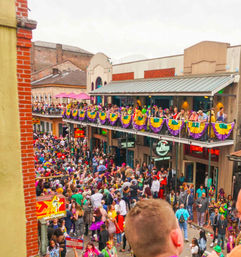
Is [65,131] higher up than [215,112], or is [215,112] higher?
[215,112]

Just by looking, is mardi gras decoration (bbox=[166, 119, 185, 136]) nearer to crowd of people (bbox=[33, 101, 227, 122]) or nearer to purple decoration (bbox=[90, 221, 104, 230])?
crowd of people (bbox=[33, 101, 227, 122])

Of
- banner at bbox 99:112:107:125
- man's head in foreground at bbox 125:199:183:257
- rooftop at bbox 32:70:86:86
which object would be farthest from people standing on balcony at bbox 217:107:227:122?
rooftop at bbox 32:70:86:86

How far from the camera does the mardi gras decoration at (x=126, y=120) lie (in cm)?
1684

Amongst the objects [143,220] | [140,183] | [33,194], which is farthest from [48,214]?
[140,183]

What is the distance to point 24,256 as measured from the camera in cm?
510

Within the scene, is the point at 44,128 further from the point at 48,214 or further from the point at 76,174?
the point at 48,214

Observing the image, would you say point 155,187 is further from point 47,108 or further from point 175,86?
point 47,108

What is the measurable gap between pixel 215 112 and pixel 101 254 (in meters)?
9.88

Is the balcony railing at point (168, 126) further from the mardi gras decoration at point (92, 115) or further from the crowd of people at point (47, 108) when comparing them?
the crowd of people at point (47, 108)

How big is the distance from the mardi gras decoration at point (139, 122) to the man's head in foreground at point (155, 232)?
14.1 meters

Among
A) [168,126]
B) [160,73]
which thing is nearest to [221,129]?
[168,126]

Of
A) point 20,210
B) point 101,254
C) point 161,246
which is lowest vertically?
point 101,254

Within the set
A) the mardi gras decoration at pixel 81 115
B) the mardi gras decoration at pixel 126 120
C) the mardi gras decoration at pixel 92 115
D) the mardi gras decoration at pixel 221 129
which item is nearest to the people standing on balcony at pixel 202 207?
the mardi gras decoration at pixel 221 129

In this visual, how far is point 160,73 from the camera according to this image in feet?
59.5
